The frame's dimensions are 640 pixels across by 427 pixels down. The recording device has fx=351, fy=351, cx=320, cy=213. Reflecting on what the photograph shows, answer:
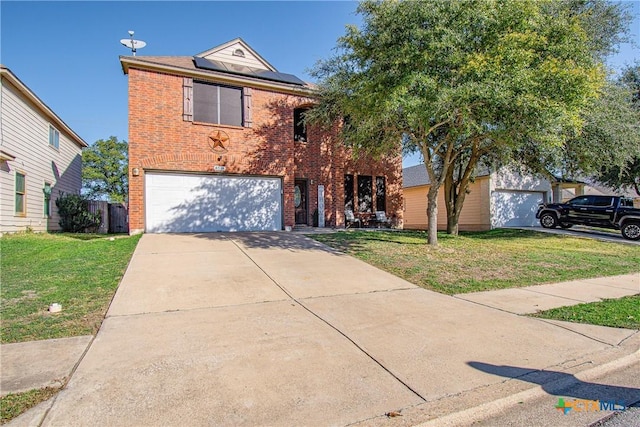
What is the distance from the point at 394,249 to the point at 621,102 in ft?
30.9

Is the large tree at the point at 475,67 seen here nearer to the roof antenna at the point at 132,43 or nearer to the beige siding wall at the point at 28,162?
the roof antenna at the point at 132,43

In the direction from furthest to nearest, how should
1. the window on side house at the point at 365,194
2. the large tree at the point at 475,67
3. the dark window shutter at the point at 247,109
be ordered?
the window on side house at the point at 365,194, the dark window shutter at the point at 247,109, the large tree at the point at 475,67

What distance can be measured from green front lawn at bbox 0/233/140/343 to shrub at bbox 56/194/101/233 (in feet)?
19.8

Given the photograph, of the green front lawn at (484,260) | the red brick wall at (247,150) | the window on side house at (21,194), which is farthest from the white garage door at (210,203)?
the window on side house at (21,194)

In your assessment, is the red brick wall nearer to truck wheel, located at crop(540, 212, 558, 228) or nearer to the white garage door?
the white garage door

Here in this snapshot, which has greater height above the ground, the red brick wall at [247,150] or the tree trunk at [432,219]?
the red brick wall at [247,150]

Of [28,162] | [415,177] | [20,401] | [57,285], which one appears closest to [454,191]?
[415,177]

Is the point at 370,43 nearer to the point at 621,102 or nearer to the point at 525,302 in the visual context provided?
the point at 525,302

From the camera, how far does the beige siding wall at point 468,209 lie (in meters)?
18.8

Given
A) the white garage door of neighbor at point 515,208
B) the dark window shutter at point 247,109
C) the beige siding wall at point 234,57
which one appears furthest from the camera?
the white garage door of neighbor at point 515,208

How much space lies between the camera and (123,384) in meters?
2.86

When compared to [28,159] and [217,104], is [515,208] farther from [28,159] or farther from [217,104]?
[28,159]

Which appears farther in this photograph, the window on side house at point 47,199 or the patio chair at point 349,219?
the patio chair at point 349,219

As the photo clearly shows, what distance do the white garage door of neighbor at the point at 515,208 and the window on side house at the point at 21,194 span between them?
20.6 meters
